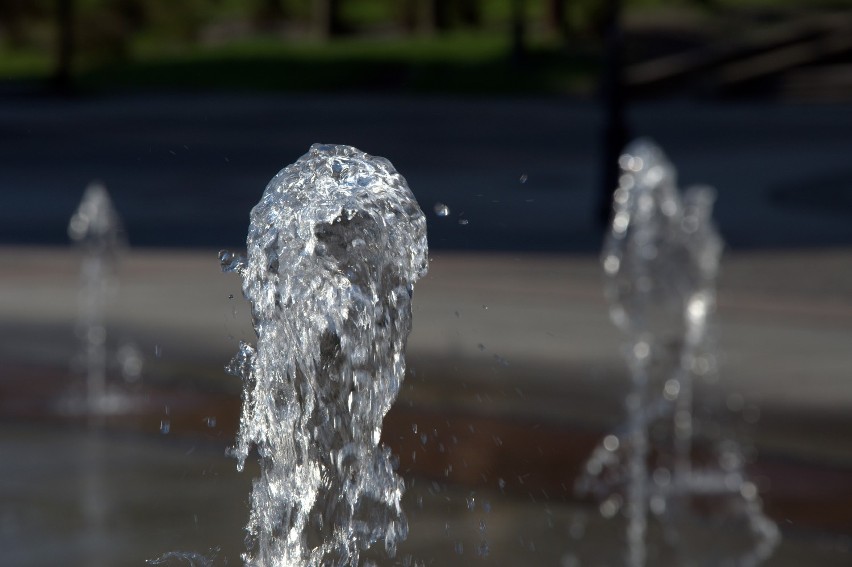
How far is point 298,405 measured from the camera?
12.0 ft

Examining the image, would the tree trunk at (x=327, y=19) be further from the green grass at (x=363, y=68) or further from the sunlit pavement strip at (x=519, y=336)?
the sunlit pavement strip at (x=519, y=336)

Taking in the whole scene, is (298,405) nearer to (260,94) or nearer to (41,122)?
(41,122)

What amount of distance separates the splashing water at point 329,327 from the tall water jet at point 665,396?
198 centimetres

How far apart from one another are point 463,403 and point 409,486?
1.54 m

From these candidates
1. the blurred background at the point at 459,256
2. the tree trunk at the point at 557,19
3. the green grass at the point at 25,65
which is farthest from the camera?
the green grass at the point at 25,65

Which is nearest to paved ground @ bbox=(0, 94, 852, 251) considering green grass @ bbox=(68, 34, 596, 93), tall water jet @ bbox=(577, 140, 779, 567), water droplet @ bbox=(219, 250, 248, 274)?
green grass @ bbox=(68, 34, 596, 93)

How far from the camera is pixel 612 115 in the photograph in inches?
614

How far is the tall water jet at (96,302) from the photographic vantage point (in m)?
8.04

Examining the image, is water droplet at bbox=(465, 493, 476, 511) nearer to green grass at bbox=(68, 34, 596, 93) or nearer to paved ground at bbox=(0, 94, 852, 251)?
paved ground at bbox=(0, 94, 852, 251)

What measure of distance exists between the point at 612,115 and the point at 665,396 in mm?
7904

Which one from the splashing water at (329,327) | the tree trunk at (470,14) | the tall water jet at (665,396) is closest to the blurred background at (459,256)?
the tall water jet at (665,396)

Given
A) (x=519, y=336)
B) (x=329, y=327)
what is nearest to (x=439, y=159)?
(x=519, y=336)

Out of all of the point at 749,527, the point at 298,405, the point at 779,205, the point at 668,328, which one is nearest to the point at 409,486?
the point at 749,527

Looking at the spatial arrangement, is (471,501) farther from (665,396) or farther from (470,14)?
(470,14)
